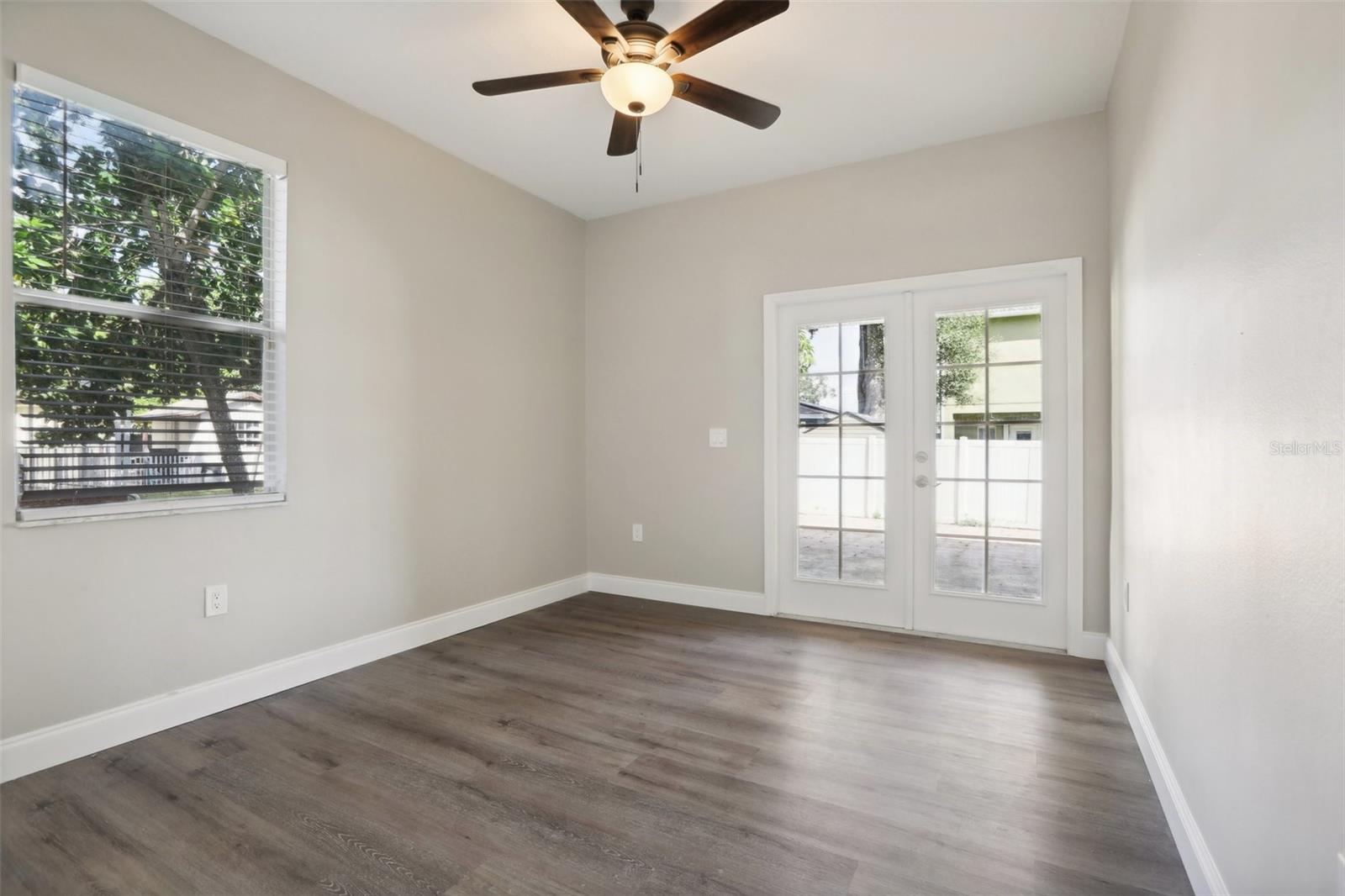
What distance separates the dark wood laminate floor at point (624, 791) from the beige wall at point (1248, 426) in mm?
440

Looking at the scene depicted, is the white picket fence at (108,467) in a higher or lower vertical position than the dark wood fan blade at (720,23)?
lower

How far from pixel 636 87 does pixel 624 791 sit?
7.92 ft

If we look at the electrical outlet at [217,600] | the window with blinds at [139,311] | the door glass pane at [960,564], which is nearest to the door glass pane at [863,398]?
the door glass pane at [960,564]

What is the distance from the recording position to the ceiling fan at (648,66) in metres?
2.12

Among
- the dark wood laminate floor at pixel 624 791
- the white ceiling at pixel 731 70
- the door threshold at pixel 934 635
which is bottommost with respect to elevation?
the dark wood laminate floor at pixel 624 791

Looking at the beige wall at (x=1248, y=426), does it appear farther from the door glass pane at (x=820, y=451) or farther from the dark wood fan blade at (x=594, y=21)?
the door glass pane at (x=820, y=451)

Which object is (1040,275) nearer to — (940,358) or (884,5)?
(940,358)

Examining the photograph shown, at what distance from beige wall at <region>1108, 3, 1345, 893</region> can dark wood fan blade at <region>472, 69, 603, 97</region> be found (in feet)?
6.09

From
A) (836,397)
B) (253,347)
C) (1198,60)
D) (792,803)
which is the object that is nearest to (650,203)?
(836,397)

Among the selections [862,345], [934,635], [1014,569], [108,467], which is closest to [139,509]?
[108,467]

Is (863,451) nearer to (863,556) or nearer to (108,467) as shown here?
(863,556)

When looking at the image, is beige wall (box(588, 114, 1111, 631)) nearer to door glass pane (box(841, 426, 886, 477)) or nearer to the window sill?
door glass pane (box(841, 426, 886, 477))

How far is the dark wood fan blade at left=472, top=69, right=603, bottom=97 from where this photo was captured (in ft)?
7.86

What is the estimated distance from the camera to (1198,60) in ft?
5.42
